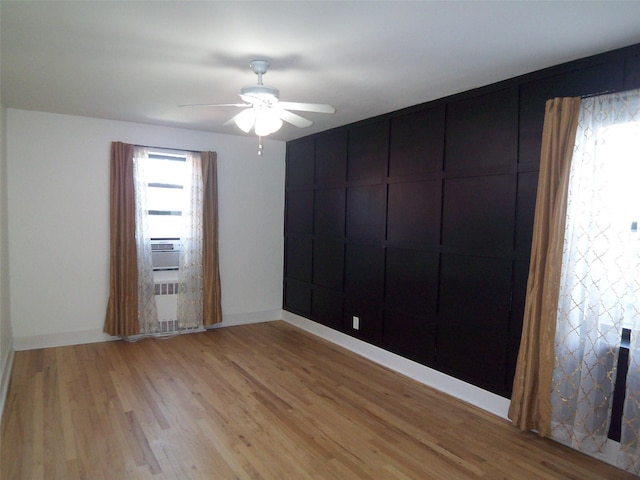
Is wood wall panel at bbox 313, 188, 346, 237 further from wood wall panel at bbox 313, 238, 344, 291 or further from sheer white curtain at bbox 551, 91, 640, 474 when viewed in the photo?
sheer white curtain at bbox 551, 91, 640, 474

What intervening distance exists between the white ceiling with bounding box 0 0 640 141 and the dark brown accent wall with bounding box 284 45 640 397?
0.70 feet

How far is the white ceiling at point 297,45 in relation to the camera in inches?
78.7

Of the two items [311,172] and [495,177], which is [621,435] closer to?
[495,177]

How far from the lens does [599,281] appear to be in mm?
2453

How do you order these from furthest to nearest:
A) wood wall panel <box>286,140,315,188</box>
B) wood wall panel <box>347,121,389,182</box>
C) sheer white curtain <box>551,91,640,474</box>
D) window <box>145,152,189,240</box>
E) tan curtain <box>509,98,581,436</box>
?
1. wood wall panel <box>286,140,315,188</box>
2. window <box>145,152,189,240</box>
3. wood wall panel <box>347,121,389,182</box>
4. tan curtain <box>509,98,581,436</box>
5. sheer white curtain <box>551,91,640,474</box>

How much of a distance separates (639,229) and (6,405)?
4.47 m

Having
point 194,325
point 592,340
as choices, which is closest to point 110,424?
point 194,325

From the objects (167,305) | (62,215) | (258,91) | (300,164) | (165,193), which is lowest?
(167,305)

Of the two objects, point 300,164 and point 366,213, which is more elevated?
point 300,164

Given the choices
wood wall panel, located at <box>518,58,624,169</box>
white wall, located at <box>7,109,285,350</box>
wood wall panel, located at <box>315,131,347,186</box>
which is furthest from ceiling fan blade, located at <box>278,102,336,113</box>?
white wall, located at <box>7,109,285,350</box>

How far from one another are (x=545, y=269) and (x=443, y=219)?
1.01 meters

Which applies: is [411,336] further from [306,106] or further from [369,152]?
[306,106]

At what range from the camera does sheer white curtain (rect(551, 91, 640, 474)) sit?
232 centimetres

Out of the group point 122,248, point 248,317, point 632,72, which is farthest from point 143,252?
point 632,72
